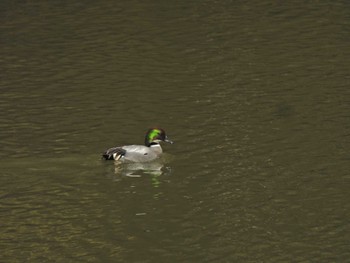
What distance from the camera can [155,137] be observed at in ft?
89.1

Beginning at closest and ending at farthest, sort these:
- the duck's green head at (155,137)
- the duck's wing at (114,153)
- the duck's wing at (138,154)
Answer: the duck's wing at (114,153), the duck's wing at (138,154), the duck's green head at (155,137)

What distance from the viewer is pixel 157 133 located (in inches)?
1070

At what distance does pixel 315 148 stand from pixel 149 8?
1662cm

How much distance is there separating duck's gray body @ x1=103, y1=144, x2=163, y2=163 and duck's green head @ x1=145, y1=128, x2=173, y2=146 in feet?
0.44

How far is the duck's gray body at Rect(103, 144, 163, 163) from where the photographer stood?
2627 cm

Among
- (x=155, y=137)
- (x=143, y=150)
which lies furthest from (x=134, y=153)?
(x=155, y=137)

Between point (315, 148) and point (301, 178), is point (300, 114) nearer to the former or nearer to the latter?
point (315, 148)

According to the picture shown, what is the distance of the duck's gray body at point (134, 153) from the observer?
1034 inches

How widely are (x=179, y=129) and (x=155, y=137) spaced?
63.2 inches

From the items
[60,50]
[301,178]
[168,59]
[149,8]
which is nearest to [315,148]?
[301,178]

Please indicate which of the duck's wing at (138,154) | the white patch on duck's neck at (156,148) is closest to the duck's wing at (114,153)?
the duck's wing at (138,154)

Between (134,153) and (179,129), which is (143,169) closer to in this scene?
(134,153)

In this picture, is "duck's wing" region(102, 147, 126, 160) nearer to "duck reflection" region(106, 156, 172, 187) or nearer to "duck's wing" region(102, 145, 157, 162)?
"duck's wing" region(102, 145, 157, 162)

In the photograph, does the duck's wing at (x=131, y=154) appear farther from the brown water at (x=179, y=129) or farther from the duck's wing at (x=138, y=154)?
the brown water at (x=179, y=129)
